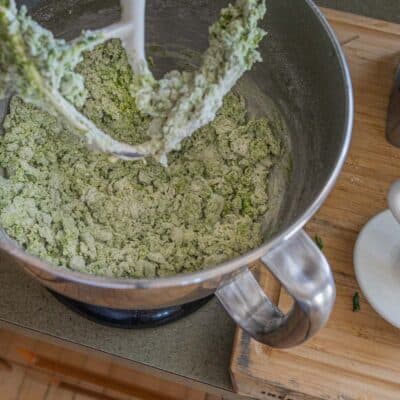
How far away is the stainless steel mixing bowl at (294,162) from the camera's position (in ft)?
1.80

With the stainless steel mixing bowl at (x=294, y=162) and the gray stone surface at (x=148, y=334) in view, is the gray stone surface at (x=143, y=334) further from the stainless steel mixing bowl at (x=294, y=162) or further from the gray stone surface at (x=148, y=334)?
the stainless steel mixing bowl at (x=294, y=162)

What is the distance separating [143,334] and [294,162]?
30 cm

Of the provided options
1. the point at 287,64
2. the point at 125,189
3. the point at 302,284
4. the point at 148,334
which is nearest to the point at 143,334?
the point at 148,334

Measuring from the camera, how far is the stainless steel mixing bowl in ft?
1.80

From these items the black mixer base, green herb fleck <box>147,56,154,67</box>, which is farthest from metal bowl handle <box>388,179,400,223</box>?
green herb fleck <box>147,56,154,67</box>

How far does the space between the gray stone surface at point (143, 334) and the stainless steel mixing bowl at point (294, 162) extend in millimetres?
139

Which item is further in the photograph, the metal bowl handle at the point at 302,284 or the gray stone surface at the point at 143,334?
the gray stone surface at the point at 143,334

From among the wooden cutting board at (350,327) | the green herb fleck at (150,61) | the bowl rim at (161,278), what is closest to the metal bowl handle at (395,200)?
the wooden cutting board at (350,327)

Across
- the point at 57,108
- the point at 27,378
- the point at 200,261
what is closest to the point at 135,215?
the point at 200,261

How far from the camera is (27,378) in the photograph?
1.17m

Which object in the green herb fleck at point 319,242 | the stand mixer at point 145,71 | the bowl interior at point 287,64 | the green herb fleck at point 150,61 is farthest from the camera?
the green herb fleck at point 150,61

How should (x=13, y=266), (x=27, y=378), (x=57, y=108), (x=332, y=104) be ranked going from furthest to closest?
(x=27, y=378), (x=13, y=266), (x=332, y=104), (x=57, y=108)

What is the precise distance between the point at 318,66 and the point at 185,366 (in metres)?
0.41

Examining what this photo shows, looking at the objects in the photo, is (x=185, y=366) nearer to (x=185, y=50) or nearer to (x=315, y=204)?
(x=315, y=204)
